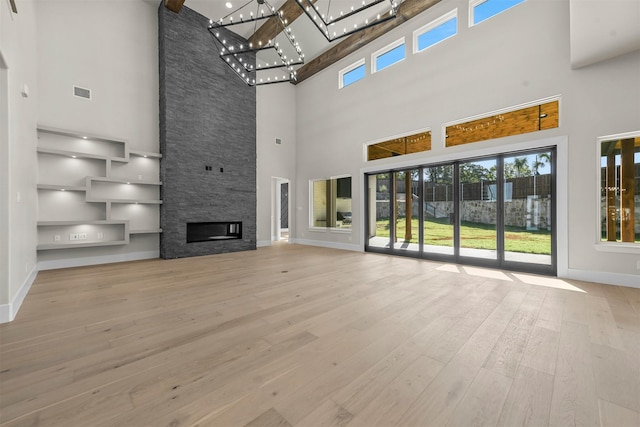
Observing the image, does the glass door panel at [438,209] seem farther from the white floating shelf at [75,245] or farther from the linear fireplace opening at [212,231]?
the white floating shelf at [75,245]

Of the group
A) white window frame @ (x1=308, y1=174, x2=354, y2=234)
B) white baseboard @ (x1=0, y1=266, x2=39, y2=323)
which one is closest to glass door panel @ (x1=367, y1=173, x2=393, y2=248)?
white window frame @ (x1=308, y1=174, x2=354, y2=234)

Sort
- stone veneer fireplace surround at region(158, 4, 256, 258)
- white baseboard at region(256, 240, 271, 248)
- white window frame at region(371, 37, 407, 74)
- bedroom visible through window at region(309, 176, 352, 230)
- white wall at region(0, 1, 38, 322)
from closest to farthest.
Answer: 1. white wall at region(0, 1, 38, 322)
2. stone veneer fireplace surround at region(158, 4, 256, 258)
3. white window frame at region(371, 37, 407, 74)
4. bedroom visible through window at region(309, 176, 352, 230)
5. white baseboard at region(256, 240, 271, 248)

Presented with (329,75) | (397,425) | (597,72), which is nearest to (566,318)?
(397,425)

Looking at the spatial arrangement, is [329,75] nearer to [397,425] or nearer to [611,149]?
[611,149]

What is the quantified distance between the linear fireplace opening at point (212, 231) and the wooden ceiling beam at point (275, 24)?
4.57m

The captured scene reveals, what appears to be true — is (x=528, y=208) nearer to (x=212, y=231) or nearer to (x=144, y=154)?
(x=212, y=231)

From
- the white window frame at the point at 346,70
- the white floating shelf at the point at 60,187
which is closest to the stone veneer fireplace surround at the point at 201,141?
the white floating shelf at the point at 60,187

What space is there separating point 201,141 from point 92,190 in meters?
2.32

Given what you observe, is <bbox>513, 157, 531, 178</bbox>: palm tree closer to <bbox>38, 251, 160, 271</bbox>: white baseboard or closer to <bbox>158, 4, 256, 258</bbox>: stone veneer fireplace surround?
<bbox>158, 4, 256, 258</bbox>: stone veneer fireplace surround

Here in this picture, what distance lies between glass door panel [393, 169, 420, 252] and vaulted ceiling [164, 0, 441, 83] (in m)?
3.20

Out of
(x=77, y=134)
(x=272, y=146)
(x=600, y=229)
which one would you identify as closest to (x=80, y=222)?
(x=77, y=134)

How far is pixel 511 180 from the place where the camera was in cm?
441

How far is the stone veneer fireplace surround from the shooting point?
5.50 m

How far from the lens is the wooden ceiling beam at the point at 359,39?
534 cm
